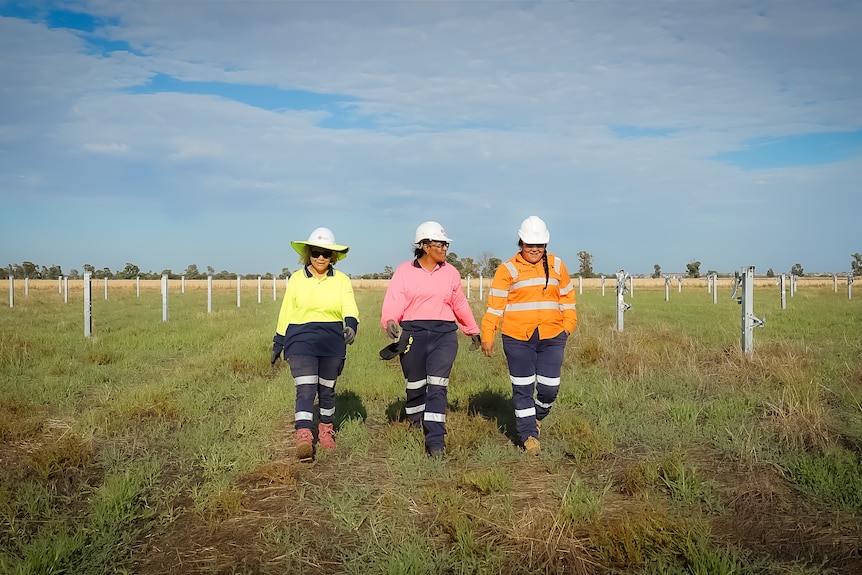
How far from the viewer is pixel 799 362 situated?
9.56 m

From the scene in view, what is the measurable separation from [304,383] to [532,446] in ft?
6.90

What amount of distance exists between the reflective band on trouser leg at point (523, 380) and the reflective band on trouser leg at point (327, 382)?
158 cm

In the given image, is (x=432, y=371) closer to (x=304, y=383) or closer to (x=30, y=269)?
(x=304, y=383)

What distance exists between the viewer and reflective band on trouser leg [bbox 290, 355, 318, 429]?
6.14 meters

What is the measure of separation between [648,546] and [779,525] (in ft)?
3.39

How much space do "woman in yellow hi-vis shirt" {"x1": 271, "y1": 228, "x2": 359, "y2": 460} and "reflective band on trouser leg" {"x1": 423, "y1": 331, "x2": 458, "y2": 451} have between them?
29.9 inches

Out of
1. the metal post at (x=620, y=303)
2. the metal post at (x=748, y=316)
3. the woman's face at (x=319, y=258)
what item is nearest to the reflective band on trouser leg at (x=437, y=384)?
the woman's face at (x=319, y=258)

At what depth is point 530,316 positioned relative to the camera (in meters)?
6.18

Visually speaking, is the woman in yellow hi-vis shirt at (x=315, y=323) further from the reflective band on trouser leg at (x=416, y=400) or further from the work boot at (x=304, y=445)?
the reflective band on trouser leg at (x=416, y=400)

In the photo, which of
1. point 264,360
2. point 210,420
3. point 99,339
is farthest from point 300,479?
point 99,339

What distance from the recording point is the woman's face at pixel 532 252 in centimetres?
620

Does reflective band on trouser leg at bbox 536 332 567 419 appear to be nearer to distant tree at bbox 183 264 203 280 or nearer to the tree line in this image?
the tree line

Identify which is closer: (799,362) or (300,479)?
(300,479)

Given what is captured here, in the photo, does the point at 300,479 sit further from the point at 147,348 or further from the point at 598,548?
the point at 147,348
